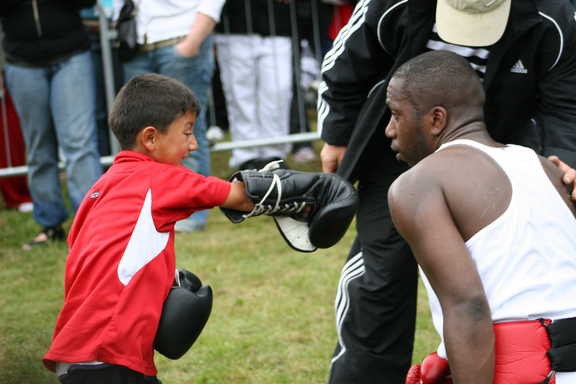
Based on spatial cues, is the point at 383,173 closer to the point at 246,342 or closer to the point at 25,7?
the point at 246,342

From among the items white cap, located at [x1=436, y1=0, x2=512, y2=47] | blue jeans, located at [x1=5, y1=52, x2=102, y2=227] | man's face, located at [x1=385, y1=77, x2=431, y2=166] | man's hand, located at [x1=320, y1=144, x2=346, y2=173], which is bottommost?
blue jeans, located at [x1=5, y1=52, x2=102, y2=227]

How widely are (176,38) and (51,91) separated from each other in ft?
3.15

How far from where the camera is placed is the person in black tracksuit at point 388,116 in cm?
312

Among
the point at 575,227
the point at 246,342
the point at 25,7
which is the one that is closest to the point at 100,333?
the point at 575,227

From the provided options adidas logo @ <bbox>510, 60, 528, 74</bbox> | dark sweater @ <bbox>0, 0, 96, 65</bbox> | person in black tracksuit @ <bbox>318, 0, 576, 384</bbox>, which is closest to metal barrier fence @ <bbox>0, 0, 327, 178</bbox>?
dark sweater @ <bbox>0, 0, 96, 65</bbox>

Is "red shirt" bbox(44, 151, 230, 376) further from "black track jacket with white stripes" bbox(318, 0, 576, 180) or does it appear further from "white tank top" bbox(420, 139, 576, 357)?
"white tank top" bbox(420, 139, 576, 357)

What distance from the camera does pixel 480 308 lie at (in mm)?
2383

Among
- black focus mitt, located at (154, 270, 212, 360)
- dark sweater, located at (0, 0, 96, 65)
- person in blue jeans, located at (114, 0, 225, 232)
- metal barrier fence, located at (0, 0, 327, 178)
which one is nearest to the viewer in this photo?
black focus mitt, located at (154, 270, 212, 360)

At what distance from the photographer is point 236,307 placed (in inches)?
203

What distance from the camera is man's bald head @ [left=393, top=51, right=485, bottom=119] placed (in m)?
2.72

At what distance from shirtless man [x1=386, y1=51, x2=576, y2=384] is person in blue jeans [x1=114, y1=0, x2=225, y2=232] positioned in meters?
4.08

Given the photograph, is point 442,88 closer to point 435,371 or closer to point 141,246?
point 435,371

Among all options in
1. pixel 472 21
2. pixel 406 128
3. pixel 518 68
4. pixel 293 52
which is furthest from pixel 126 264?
pixel 293 52

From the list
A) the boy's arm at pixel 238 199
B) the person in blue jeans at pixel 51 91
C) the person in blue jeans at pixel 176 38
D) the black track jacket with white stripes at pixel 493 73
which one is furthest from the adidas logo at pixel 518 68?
the person in blue jeans at pixel 51 91
